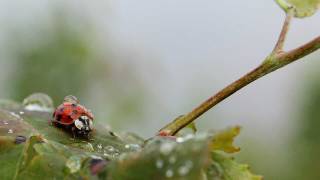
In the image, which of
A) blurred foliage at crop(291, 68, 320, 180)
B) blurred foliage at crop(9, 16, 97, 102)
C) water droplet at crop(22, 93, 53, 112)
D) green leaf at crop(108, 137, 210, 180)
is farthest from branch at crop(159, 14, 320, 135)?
blurred foliage at crop(291, 68, 320, 180)

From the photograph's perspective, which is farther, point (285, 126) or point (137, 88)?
point (285, 126)

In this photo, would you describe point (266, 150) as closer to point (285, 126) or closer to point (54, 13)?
point (285, 126)


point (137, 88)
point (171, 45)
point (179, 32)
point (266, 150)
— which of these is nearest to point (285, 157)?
point (266, 150)

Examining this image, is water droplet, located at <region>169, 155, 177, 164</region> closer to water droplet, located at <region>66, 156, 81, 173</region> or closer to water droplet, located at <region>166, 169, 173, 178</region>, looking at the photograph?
water droplet, located at <region>166, 169, 173, 178</region>

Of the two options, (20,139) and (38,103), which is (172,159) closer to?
(20,139)

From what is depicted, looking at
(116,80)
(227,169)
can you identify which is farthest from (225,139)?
(116,80)
